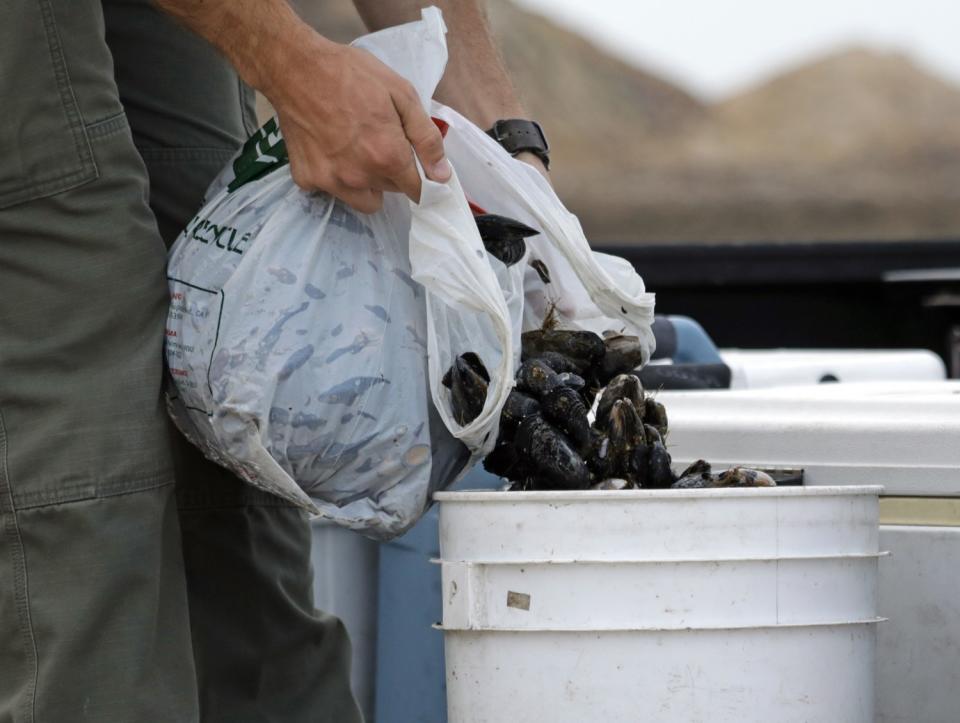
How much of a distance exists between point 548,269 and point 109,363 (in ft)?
1.79

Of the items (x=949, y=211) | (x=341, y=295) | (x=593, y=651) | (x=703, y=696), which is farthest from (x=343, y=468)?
(x=949, y=211)

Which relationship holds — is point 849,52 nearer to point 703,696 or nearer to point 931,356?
point 931,356

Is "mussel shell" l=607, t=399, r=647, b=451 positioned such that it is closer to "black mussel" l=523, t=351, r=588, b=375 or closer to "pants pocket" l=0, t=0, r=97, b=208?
"black mussel" l=523, t=351, r=588, b=375

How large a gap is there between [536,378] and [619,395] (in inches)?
3.7

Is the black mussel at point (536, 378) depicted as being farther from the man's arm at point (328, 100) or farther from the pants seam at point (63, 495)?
the pants seam at point (63, 495)

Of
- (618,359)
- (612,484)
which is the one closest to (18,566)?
(612,484)

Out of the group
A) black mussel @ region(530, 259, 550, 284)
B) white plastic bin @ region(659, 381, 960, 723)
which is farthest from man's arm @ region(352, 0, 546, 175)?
white plastic bin @ region(659, 381, 960, 723)

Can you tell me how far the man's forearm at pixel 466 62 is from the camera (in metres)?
1.87

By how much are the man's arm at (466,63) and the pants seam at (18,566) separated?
2.50ft

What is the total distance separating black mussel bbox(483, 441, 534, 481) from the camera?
61.0 inches

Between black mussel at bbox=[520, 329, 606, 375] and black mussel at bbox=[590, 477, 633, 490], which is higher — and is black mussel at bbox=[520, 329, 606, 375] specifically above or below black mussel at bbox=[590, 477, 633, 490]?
above

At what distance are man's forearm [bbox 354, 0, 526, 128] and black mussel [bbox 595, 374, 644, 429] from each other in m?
0.46

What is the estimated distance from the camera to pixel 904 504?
1.83 meters

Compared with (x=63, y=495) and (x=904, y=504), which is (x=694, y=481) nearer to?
(x=904, y=504)
